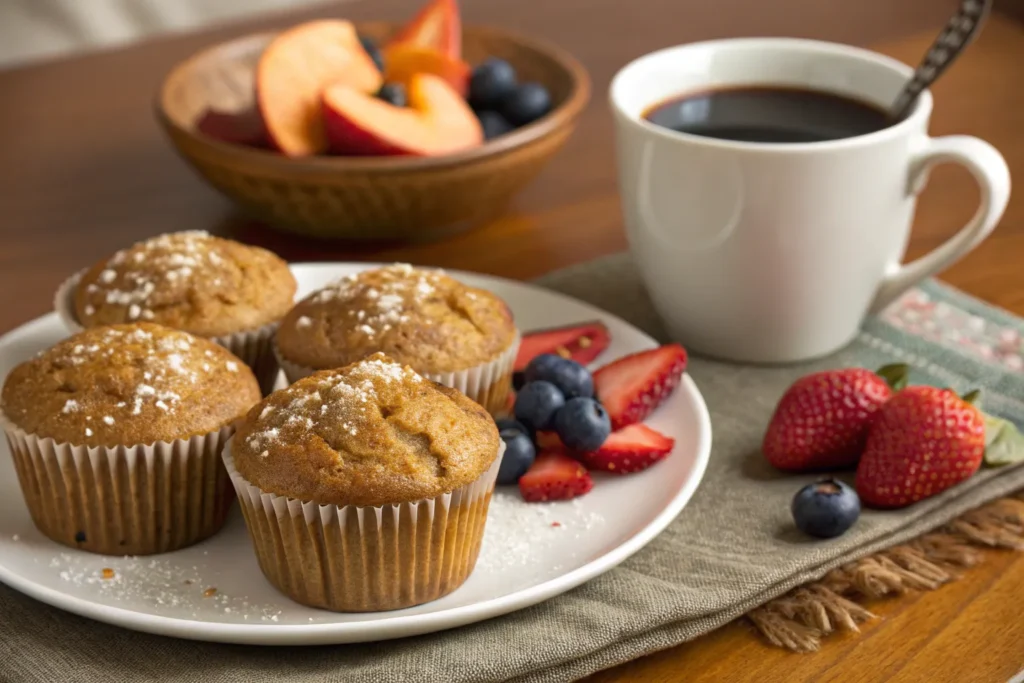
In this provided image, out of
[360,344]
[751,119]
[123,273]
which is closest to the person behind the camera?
[360,344]

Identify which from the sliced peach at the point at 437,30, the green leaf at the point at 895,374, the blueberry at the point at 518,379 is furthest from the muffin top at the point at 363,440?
the sliced peach at the point at 437,30

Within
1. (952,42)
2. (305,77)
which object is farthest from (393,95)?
(952,42)

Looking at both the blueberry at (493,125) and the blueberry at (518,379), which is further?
the blueberry at (493,125)

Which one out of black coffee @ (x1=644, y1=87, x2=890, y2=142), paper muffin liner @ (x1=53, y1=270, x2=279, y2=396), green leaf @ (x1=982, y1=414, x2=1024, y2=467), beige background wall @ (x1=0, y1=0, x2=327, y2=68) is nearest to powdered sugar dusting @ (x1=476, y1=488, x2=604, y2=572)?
paper muffin liner @ (x1=53, y1=270, x2=279, y2=396)

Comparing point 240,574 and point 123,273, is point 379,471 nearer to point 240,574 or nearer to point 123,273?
point 240,574

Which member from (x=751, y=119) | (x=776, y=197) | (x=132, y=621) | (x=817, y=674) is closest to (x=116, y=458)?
(x=132, y=621)

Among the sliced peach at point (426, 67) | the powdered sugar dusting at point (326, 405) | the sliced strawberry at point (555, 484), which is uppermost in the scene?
the powdered sugar dusting at point (326, 405)

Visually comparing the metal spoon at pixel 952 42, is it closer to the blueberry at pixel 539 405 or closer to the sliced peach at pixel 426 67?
the blueberry at pixel 539 405

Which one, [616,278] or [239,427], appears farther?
[616,278]
